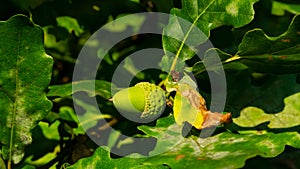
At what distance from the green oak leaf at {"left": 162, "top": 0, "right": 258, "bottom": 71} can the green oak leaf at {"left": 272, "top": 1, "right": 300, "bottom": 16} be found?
43cm

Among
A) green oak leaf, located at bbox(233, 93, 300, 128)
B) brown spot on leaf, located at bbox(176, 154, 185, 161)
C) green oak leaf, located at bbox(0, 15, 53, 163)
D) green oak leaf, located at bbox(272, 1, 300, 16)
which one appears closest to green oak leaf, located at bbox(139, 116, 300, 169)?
brown spot on leaf, located at bbox(176, 154, 185, 161)

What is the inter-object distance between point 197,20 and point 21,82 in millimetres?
418

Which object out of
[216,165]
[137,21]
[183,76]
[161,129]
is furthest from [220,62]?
[137,21]

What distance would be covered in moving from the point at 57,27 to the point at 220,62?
671mm

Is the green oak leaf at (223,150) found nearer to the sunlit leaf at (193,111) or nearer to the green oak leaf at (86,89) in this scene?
the sunlit leaf at (193,111)

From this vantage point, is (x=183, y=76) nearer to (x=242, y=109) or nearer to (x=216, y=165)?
(x=242, y=109)

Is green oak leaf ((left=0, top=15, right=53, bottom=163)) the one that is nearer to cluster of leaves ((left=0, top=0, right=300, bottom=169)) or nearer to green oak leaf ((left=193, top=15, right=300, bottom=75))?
cluster of leaves ((left=0, top=0, right=300, bottom=169))

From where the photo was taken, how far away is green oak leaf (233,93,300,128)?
1553 millimetres

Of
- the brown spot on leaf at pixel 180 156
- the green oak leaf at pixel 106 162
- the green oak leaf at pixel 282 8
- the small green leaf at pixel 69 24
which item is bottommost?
the green oak leaf at pixel 106 162

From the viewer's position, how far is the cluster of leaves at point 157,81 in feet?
4.44

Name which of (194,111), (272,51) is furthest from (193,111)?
(272,51)

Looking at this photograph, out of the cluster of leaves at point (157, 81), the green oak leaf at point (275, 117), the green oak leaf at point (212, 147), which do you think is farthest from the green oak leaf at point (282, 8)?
the green oak leaf at point (212, 147)

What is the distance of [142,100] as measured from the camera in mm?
1421

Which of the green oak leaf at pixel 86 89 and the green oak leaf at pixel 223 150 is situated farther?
the green oak leaf at pixel 86 89
